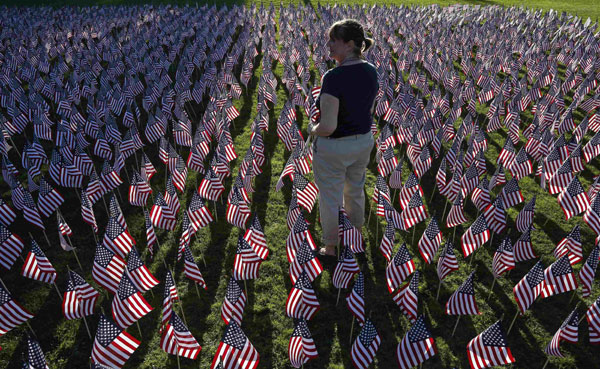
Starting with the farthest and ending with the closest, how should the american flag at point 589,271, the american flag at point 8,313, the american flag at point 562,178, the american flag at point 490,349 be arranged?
the american flag at point 562,178, the american flag at point 589,271, the american flag at point 8,313, the american flag at point 490,349

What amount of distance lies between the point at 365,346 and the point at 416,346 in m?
0.57

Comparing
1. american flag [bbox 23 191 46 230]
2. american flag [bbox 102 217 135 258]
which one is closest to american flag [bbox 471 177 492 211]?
american flag [bbox 102 217 135 258]

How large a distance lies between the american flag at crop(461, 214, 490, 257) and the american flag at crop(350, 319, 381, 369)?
2776 mm

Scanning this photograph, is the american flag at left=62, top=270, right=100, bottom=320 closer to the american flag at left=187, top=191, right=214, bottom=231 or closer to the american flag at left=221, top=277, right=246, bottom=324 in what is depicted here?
the american flag at left=221, top=277, right=246, bottom=324

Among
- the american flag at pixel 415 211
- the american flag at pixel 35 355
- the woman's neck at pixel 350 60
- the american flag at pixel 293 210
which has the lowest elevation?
the american flag at pixel 35 355

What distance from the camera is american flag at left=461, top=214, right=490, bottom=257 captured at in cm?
668

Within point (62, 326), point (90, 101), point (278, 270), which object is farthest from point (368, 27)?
point (62, 326)

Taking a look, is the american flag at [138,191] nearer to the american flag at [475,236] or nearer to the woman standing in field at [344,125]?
the woman standing in field at [344,125]

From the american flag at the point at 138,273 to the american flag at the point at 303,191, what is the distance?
292cm

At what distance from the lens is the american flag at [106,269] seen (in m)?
5.97

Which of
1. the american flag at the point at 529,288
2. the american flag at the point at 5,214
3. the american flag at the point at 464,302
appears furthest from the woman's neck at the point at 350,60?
Answer: the american flag at the point at 5,214

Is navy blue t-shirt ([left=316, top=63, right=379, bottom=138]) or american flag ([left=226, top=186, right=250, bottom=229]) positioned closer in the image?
navy blue t-shirt ([left=316, top=63, right=379, bottom=138])

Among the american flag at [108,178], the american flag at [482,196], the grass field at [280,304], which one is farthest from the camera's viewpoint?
the american flag at [108,178]

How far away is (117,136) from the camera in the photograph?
10281 mm
